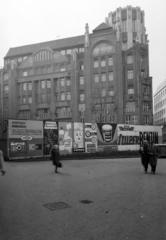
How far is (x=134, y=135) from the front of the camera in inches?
1305

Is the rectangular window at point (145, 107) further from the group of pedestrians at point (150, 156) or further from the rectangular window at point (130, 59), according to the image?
the group of pedestrians at point (150, 156)

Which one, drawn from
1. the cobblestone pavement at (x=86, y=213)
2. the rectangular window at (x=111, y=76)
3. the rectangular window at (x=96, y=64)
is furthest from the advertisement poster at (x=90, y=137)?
the rectangular window at (x=96, y=64)

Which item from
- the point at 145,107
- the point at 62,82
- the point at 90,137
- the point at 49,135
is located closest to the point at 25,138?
the point at 49,135

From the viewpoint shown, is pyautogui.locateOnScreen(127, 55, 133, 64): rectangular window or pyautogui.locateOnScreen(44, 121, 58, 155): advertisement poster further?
pyautogui.locateOnScreen(127, 55, 133, 64): rectangular window

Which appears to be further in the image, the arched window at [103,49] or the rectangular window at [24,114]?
the rectangular window at [24,114]

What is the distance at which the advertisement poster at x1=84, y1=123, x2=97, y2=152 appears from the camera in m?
29.8

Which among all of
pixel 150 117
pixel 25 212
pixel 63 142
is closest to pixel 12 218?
pixel 25 212

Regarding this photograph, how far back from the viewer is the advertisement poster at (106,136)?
3069 centimetres

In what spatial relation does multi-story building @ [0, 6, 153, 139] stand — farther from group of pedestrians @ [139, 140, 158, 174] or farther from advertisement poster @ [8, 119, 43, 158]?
group of pedestrians @ [139, 140, 158, 174]

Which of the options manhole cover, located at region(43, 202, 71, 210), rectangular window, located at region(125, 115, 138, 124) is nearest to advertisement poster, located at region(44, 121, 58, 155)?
manhole cover, located at region(43, 202, 71, 210)

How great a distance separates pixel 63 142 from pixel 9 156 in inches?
247

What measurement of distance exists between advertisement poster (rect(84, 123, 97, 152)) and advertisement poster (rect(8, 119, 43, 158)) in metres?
5.51

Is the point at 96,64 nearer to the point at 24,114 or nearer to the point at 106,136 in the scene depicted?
the point at 24,114

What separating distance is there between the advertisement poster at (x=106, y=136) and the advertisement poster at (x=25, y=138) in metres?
7.32
